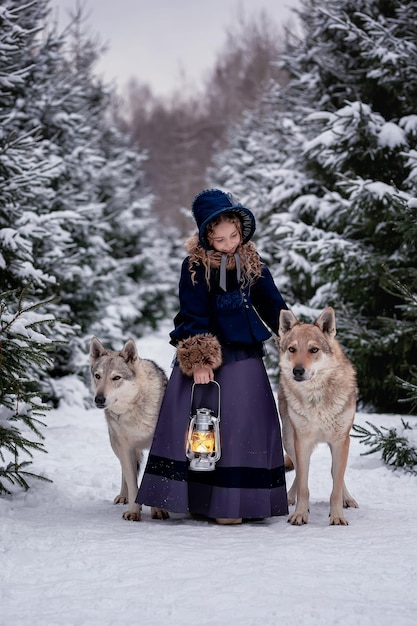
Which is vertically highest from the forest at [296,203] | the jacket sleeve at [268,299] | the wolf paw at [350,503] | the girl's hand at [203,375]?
the forest at [296,203]

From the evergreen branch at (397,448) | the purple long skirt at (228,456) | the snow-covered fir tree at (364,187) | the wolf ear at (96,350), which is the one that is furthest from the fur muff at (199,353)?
Result: the snow-covered fir tree at (364,187)

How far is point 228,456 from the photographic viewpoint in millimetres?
4684

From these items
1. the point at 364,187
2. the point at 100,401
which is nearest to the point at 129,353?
the point at 100,401

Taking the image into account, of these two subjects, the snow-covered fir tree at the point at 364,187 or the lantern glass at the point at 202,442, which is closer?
the lantern glass at the point at 202,442

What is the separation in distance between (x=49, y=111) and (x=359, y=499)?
946cm

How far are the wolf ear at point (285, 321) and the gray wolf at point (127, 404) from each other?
1.20m

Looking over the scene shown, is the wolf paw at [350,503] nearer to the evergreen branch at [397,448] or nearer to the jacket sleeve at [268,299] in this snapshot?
the evergreen branch at [397,448]

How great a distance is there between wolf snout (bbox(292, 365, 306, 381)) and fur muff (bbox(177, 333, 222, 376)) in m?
0.56

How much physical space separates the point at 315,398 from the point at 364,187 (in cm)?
370

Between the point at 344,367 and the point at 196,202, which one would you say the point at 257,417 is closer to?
the point at 344,367

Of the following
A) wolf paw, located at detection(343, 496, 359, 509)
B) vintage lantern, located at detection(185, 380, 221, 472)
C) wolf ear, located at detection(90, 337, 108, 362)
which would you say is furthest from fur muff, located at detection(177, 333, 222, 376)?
wolf paw, located at detection(343, 496, 359, 509)

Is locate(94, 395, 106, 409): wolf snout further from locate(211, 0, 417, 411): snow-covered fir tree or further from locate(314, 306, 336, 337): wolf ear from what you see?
locate(211, 0, 417, 411): snow-covered fir tree

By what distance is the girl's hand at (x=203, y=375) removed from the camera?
15.4ft

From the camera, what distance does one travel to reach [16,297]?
7.81 meters
